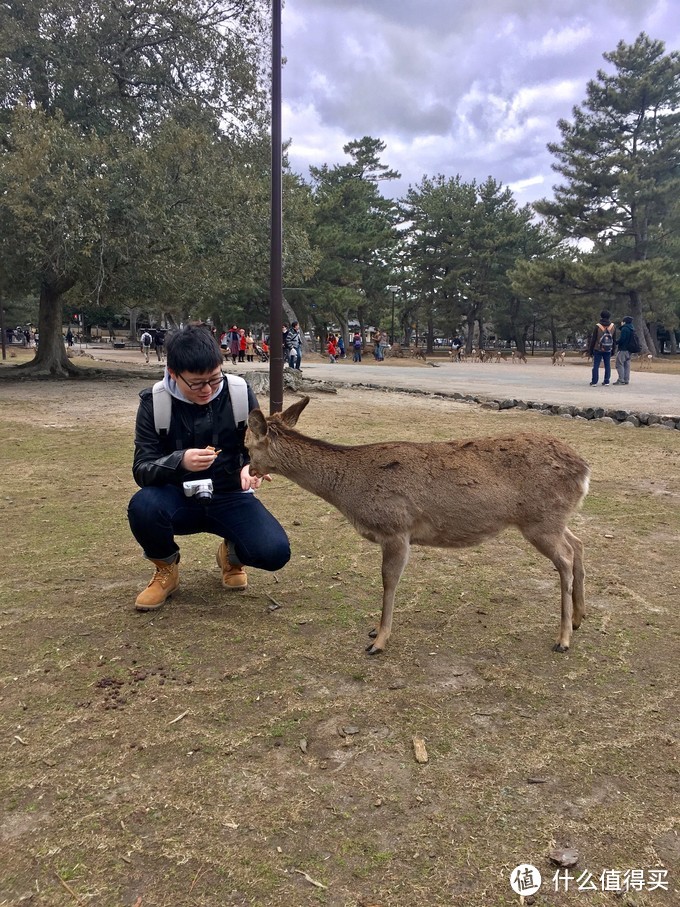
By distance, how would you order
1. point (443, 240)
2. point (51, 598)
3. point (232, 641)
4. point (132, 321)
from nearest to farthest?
point (232, 641) → point (51, 598) → point (443, 240) → point (132, 321)

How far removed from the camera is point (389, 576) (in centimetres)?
322

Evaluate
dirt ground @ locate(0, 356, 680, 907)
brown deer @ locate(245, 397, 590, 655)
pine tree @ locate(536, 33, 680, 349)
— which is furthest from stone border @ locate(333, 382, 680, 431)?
pine tree @ locate(536, 33, 680, 349)

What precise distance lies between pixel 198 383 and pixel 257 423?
392 millimetres

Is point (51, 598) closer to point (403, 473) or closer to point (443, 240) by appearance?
point (403, 473)

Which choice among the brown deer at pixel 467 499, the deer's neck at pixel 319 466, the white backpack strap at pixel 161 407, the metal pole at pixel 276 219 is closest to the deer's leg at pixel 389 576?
the brown deer at pixel 467 499

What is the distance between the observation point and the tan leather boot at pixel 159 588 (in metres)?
3.56

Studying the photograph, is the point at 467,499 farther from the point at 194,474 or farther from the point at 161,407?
the point at 161,407

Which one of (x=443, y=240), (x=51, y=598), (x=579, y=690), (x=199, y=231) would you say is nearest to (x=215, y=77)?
(x=199, y=231)

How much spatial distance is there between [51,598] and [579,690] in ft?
9.22

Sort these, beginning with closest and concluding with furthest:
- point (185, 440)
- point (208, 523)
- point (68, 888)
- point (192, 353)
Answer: point (68, 888) → point (192, 353) → point (185, 440) → point (208, 523)

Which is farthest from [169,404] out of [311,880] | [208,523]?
[311,880]

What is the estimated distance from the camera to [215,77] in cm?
1806

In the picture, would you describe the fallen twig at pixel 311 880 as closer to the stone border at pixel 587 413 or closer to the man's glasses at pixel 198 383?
the man's glasses at pixel 198 383

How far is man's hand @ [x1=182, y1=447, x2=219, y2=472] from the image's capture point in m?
3.24
